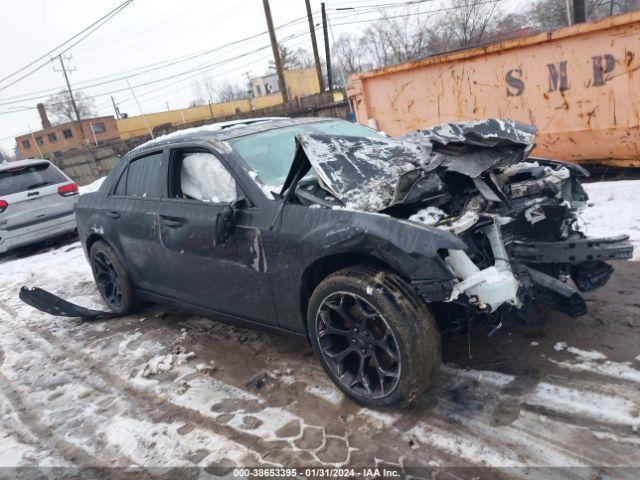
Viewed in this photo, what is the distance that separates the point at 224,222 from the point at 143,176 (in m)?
1.44

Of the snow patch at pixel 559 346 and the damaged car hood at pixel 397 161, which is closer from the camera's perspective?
the damaged car hood at pixel 397 161

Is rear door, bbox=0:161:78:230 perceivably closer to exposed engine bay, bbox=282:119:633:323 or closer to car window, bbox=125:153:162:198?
car window, bbox=125:153:162:198

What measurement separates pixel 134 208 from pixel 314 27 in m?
20.6

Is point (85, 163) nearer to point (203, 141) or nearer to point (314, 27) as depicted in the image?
point (314, 27)

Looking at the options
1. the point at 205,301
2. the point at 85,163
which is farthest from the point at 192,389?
the point at 85,163

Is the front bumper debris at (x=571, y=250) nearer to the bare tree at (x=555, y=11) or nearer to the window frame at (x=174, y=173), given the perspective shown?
the window frame at (x=174, y=173)

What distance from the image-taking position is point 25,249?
9320mm

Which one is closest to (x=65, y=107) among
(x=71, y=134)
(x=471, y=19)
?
(x=71, y=134)

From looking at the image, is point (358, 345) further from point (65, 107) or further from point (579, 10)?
point (65, 107)

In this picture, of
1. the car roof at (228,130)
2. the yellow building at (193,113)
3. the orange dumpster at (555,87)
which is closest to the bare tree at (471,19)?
the yellow building at (193,113)

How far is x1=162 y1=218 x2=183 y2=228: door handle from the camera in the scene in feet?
11.8

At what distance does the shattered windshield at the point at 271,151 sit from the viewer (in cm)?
318

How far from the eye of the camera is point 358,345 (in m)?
2.66

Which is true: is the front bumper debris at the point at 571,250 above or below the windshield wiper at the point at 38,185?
below
